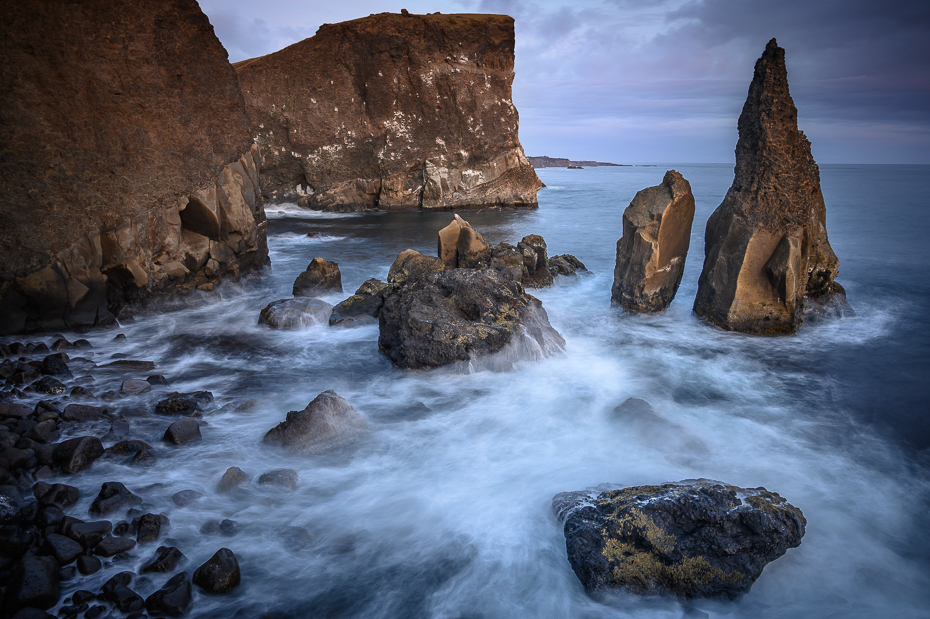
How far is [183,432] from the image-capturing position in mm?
4234

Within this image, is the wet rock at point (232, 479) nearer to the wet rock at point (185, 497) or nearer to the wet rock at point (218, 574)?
the wet rock at point (185, 497)

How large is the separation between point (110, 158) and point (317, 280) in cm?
344

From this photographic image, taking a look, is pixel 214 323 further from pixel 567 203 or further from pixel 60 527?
pixel 567 203

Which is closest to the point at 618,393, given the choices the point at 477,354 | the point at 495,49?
the point at 477,354

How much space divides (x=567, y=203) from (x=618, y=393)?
24.9m

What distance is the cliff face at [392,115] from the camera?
83.7 ft

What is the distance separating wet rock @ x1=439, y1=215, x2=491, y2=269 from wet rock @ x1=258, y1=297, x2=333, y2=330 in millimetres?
2510

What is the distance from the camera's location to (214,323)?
754 cm

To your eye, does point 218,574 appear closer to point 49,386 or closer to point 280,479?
point 280,479

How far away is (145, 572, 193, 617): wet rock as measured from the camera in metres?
2.64

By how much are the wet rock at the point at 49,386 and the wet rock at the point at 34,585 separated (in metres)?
2.69

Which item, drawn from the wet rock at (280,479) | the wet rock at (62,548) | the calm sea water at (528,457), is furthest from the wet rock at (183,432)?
the wet rock at (62,548)

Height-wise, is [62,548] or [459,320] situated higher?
[459,320]

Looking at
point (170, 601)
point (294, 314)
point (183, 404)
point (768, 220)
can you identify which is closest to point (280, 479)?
point (170, 601)
